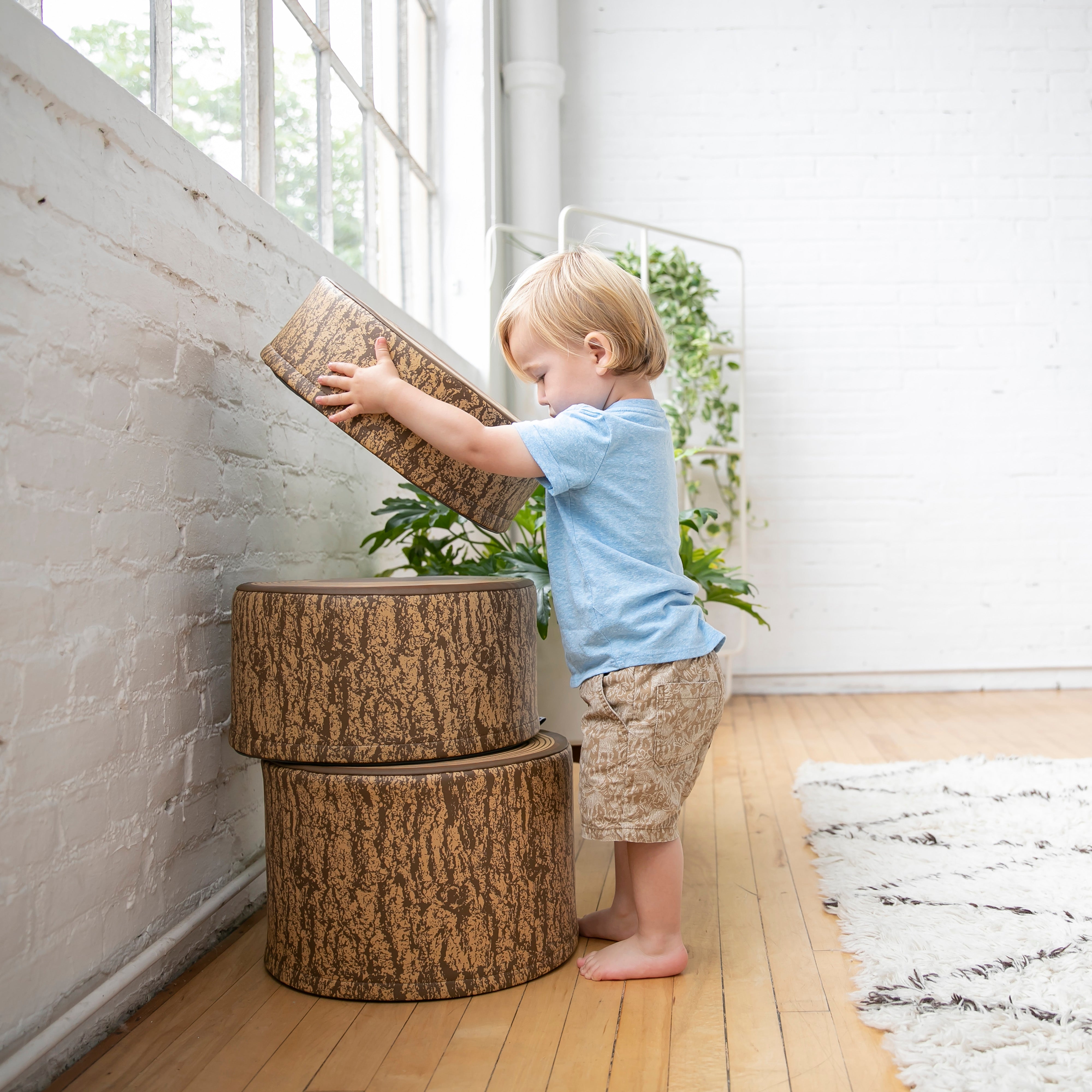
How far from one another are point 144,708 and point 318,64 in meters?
1.61

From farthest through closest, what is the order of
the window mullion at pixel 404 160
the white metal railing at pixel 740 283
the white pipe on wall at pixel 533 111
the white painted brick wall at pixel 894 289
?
the white painted brick wall at pixel 894 289, the white pipe on wall at pixel 533 111, the white metal railing at pixel 740 283, the window mullion at pixel 404 160

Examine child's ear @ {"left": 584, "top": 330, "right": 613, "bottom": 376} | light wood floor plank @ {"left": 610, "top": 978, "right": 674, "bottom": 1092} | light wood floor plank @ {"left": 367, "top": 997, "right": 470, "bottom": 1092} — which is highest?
child's ear @ {"left": 584, "top": 330, "right": 613, "bottom": 376}

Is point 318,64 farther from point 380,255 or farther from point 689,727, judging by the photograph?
point 689,727

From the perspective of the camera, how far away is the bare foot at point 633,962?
129cm

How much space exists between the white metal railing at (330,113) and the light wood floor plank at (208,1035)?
123cm

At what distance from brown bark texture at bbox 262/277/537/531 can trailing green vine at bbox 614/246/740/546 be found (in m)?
1.88

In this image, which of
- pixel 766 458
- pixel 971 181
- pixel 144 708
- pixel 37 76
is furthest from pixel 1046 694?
pixel 37 76

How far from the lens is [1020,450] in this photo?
3.74 metres

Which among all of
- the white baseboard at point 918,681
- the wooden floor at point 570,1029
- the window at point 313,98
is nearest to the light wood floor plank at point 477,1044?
the wooden floor at point 570,1029

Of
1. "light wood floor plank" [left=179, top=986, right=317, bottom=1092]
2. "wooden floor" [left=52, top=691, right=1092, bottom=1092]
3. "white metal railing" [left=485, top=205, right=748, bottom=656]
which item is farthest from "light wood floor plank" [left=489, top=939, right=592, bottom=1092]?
"white metal railing" [left=485, top=205, right=748, bottom=656]

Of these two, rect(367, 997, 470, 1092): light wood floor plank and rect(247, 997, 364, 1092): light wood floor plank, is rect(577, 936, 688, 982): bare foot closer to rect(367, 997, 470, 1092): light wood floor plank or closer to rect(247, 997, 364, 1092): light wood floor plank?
rect(367, 997, 470, 1092): light wood floor plank

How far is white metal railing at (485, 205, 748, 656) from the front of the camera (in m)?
3.12

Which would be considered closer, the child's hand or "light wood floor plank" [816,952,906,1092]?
"light wood floor plank" [816,952,906,1092]

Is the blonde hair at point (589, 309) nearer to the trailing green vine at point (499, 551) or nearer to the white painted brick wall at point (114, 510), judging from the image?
the white painted brick wall at point (114, 510)
